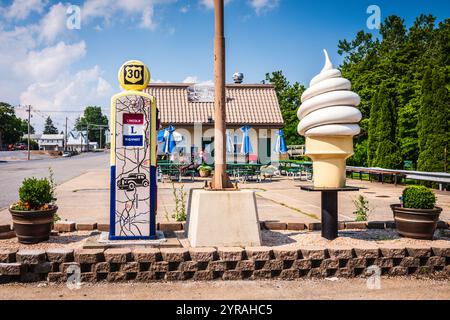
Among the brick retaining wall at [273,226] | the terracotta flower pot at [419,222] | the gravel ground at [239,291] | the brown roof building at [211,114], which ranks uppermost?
the brown roof building at [211,114]

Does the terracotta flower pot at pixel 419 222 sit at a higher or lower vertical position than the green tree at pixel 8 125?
lower

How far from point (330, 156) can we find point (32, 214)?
14.4ft

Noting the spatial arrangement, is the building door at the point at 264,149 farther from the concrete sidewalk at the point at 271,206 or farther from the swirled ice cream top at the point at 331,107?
the swirled ice cream top at the point at 331,107

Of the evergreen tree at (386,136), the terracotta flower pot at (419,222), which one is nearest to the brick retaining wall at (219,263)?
the terracotta flower pot at (419,222)

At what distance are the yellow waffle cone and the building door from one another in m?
18.9

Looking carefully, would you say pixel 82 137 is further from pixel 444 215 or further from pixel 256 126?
pixel 444 215

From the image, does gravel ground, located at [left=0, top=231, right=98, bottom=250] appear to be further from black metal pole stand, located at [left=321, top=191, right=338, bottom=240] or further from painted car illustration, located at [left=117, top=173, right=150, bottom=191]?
black metal pole stand, located at [left=321, top=191, right=338, bottom=240]

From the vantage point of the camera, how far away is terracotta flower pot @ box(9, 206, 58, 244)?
5508mm

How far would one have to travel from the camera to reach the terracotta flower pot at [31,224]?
5508 mm

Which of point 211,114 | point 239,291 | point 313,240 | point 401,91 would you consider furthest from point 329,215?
point 401,91

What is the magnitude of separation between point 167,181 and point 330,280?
14.3 m

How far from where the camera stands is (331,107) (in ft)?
18.9

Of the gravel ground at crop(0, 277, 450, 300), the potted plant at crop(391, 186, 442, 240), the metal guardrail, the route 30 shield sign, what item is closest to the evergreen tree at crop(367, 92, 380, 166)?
the metal guardrail

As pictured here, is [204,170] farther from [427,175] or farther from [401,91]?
[401,91]
